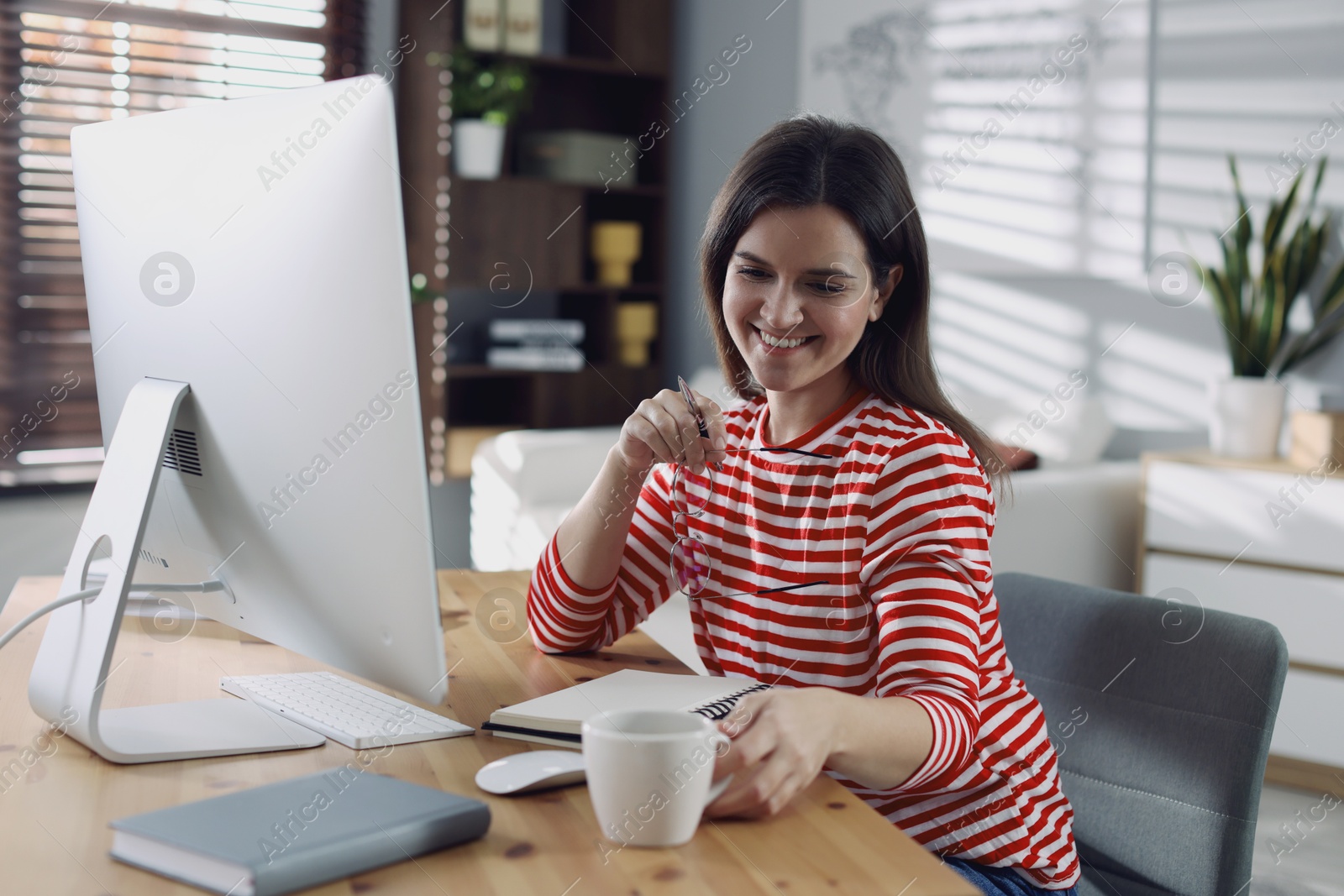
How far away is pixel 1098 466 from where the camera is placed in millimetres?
3254

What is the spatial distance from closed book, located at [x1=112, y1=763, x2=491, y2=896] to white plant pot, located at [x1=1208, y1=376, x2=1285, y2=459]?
2.72 m

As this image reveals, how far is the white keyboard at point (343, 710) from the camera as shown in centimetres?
93

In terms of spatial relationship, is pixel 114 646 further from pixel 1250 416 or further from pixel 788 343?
pixel 1250 416

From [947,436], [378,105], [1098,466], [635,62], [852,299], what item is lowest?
[1098,466]

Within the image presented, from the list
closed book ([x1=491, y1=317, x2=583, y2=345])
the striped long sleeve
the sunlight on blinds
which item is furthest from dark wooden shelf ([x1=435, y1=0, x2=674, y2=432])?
the striped long sleeve

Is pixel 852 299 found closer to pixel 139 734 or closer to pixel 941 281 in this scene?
pixel 139 734

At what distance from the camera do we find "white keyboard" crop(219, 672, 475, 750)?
929 mm

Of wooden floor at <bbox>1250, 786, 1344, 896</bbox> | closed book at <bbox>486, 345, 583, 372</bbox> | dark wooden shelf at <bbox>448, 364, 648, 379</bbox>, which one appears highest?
closed book at <bbox>486, 345, 583, 372</bbox>

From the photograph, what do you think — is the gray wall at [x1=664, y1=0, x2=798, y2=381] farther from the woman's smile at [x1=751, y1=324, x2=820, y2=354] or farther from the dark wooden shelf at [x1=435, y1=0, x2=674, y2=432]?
the woman's smile at [x1=751, y1=324, x2=820, y2=354]

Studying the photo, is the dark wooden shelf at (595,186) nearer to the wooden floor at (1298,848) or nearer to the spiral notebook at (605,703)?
the wooden floor at (1298,848)

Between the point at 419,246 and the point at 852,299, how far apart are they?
10.8 ft

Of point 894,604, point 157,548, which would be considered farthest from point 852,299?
point 157,548

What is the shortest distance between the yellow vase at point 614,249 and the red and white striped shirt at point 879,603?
3341 mm

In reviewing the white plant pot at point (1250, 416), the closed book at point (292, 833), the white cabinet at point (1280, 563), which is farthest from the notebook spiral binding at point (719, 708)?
the white plant pot at point (1250, 416)
